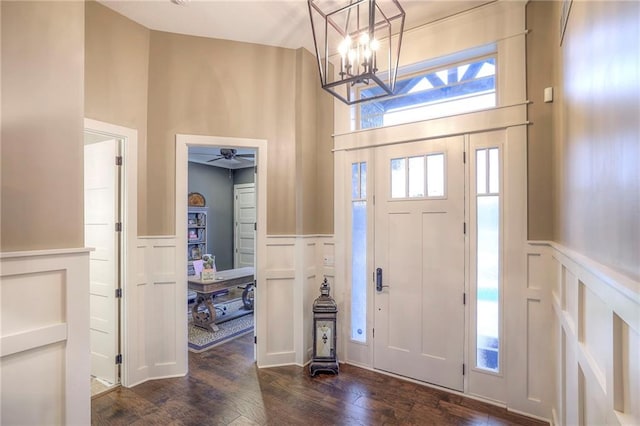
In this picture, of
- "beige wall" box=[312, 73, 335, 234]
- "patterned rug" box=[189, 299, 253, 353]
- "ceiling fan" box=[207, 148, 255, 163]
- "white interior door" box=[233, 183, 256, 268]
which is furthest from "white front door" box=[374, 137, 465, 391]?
"white interior door" box=[233, 183, 256, 268]

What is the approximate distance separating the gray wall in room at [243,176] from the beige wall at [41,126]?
232 inches

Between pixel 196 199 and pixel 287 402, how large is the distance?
5.54 metres

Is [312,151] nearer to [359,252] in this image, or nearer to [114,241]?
[359,252]

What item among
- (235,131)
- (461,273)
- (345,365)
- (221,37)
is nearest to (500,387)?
(461,273)

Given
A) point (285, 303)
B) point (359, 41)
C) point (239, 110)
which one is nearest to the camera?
point (359, 41)

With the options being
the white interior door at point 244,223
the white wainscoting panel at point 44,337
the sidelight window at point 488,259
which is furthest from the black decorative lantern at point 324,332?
the white interior door at point 244,223

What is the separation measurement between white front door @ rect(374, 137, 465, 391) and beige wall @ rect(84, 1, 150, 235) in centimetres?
239

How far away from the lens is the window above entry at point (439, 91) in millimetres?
2756

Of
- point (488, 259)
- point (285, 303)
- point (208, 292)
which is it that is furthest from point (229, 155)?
point (488, 259)

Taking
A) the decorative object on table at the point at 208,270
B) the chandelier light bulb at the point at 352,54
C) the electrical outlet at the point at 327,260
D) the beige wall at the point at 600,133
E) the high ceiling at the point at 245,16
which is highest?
the high ceiling at the point at 245,16

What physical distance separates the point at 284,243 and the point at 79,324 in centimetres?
194

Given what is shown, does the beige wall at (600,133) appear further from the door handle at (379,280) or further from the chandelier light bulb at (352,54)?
the door handle at (379,280)

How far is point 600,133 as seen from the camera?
1192mm

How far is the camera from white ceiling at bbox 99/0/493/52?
2715 mm
